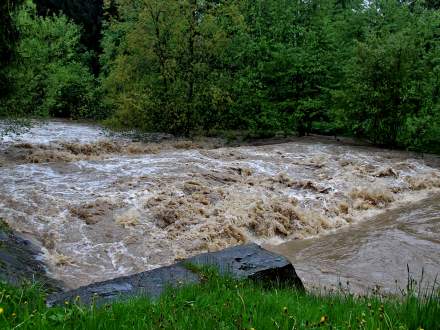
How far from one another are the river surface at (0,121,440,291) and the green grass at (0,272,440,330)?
403cm

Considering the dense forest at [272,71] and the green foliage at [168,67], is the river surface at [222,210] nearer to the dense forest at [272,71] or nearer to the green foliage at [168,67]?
the dense forest at [272,71]

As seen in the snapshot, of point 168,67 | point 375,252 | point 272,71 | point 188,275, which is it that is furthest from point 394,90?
point 188,275

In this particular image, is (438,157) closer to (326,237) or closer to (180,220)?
(326,237)

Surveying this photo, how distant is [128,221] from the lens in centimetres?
1059

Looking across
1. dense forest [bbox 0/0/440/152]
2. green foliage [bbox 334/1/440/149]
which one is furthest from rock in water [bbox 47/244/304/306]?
green foliage [bbox 334/1/440/149]

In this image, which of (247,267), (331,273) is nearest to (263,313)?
(247,267)

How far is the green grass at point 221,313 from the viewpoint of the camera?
3.19 metres

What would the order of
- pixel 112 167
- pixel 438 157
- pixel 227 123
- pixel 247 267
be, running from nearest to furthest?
pixel 247 267, pixel 112 167, pixel 438 157, pixel 227 123

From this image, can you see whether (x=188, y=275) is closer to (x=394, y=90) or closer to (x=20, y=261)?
(x=20, y=261)

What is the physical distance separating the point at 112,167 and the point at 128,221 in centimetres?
402

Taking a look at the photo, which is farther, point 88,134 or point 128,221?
point 88,134

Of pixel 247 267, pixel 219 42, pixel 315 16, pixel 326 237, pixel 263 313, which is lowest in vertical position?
pixel 326 237

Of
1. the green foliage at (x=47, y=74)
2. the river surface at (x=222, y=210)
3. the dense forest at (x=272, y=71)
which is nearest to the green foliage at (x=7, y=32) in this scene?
the green foliage at (x=47, y=74)

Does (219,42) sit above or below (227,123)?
above
